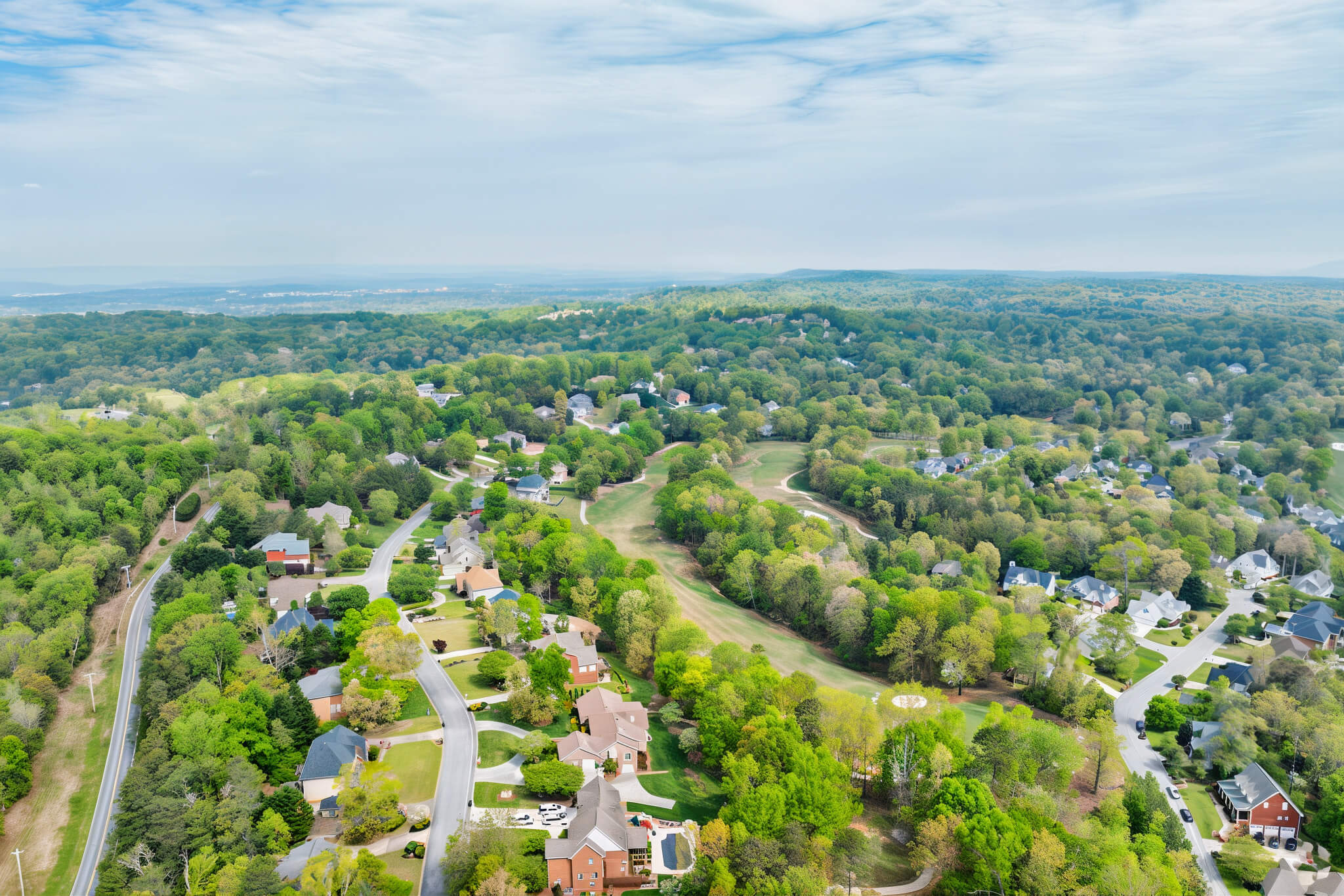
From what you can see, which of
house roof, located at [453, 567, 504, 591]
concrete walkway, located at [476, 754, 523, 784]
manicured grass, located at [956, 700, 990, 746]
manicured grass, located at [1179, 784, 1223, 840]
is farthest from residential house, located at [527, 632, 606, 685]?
manicured grass, located at [1179, 784, 1223, 840]

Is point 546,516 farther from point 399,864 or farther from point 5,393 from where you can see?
point 5,393

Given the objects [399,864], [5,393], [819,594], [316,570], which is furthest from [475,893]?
[5,393]

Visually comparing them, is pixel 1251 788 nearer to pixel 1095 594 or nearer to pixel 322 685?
pixel 1095 594

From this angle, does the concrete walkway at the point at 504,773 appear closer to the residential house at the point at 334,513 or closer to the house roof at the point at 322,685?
the house roof at the point at 322,685

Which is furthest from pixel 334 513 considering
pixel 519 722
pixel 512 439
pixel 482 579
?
pixel 519 722

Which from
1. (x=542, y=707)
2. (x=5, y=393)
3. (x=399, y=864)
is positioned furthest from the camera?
(x=5, y=393)

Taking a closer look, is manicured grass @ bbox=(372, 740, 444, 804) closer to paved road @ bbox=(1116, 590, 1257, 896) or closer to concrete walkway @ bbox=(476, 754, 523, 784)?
concrete walkway @ bbox=(476, 754, 523, 784)

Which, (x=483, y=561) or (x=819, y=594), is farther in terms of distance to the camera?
(x=483, y=561)
